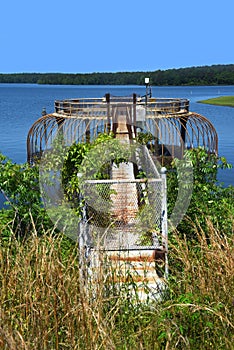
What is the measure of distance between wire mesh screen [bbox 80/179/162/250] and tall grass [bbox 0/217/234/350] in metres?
2.65

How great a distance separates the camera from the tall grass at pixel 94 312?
260cm

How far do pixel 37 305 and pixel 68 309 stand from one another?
0.59 feet

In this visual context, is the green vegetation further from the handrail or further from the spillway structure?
the handrail

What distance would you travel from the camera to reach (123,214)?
683 centimetres

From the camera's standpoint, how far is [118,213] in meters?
6.96

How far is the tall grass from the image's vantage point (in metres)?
2.60

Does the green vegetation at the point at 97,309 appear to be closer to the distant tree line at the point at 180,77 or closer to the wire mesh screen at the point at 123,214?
the wire mesh screen at the point at 123,214

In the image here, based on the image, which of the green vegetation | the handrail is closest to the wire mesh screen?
the green vegetation

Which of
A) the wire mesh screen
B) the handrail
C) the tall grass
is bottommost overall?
the wire mesh screen

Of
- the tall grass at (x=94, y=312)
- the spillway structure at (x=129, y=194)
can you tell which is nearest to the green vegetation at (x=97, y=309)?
the tall grass at (x=94, y=312)

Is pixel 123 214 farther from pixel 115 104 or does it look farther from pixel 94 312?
pixel 115 104

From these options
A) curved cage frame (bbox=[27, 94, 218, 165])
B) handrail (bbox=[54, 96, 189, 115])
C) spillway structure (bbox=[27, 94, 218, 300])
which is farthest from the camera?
handrail (bbox=[54, 96, 189, 115])

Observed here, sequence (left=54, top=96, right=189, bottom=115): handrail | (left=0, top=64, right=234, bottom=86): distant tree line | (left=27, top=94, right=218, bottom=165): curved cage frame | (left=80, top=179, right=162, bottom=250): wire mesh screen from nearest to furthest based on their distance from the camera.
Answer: (left=80, top=179, right=162, bottom=250): wire mesh screen, (left=27, top=94, right=218, bottom=165): curved cage frame, (left=54, top=96, right=189, bottom=115): handrail, (left=0, top=64, right=234, bottom=86): distant tree line

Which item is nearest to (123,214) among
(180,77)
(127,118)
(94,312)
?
(94,312)
